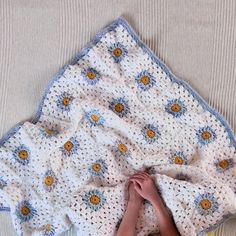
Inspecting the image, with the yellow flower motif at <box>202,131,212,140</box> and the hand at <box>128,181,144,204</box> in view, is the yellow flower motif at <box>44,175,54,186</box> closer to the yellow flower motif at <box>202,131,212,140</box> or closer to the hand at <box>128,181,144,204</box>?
the hand at <box>128,181,144,204</box>

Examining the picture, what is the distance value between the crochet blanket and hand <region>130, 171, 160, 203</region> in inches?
1.0

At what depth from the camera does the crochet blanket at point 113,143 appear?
135 cm

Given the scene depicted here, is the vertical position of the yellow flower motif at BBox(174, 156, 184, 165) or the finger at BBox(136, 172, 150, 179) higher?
the yellow flower motif at BBox(174, 156, 184, 165)

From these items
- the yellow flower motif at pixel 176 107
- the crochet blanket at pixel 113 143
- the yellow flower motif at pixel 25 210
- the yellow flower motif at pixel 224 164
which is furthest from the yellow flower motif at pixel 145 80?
the yellow flower motif at pixel 25 210

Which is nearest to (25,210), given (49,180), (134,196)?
(49,180)

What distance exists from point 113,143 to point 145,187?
163 millimetres

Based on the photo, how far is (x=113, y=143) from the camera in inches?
54.7

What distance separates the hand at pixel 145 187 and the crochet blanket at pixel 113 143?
0.03m


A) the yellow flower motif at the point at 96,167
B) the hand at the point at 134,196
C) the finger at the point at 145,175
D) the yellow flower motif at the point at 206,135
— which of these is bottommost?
the hand at the point at 134,196

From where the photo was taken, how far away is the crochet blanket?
135 centimetres

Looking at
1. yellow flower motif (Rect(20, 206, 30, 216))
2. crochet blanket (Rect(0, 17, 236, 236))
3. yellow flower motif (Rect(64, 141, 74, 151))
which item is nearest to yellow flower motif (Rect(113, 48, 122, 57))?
crochet blanket (Rect(0, 17, 236, 236))

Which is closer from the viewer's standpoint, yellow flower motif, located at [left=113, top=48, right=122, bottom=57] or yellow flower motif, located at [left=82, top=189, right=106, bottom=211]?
yellow flower motif, located at [left=82, top=189, right=106, bottom=211]

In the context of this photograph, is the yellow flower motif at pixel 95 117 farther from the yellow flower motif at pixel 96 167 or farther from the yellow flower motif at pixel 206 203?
the yellow flower motif at pixel 206 203

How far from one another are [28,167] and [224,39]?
0.70 meters
